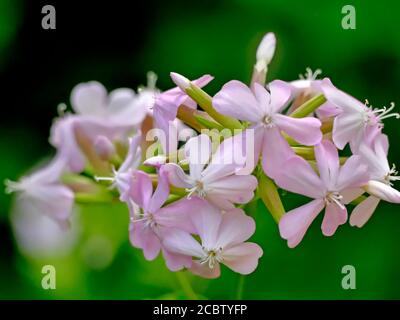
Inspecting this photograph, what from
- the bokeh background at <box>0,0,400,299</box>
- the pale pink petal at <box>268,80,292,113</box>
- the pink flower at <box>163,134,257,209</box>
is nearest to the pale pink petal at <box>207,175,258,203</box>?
the pink flower at <box>163,134,257,209</box>

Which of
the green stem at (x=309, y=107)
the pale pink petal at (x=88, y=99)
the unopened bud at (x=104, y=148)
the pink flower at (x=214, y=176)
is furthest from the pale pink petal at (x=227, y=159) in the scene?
the pale pink petal at (x=88, y=99)

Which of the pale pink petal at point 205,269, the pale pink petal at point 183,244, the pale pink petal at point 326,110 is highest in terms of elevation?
the pale pink petal at point 326,110

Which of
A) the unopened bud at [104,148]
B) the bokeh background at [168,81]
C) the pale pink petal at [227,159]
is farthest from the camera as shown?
the bokeh background at [168,81]

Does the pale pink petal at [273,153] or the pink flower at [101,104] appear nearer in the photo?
the pale pink petal at [273,153]

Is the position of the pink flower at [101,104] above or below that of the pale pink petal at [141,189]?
above

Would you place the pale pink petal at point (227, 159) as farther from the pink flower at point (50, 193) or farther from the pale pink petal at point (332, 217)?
the pink flower at point (50, 193)

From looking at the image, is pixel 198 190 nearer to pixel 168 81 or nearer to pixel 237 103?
pixel 237 103

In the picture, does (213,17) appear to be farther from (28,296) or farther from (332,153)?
(332,153)
